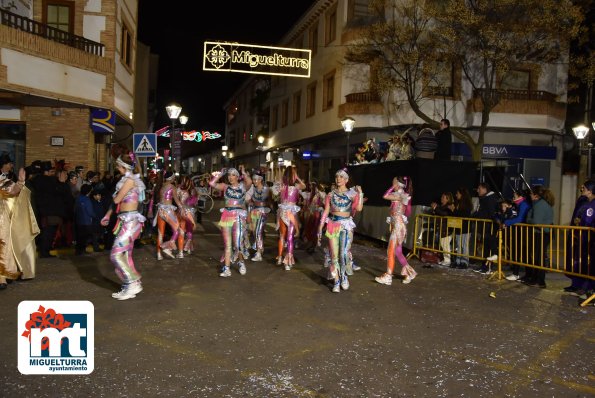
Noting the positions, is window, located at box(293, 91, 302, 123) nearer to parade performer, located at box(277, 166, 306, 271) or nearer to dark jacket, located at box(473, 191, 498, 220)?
dark jacket, located at box(473, 191, 498, 220)

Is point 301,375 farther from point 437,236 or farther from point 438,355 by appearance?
point 437,236

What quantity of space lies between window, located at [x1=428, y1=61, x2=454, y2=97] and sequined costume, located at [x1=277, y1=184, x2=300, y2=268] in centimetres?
1430

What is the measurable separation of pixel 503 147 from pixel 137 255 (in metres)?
18.7

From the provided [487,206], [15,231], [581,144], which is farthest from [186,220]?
[581,144]

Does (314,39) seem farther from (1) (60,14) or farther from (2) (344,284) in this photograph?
(2) (344,284)

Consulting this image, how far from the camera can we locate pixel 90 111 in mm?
16781

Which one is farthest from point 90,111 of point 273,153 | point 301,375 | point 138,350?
point 273,153

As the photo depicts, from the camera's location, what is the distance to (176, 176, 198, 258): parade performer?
11203 millimetres

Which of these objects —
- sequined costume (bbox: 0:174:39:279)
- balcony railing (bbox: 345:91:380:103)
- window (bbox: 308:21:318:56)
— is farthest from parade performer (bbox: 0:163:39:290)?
window (bbox: 308:21:318:56)

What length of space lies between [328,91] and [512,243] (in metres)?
19.5

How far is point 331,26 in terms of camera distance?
27938mm

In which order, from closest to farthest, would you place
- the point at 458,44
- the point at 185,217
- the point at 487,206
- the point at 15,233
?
the point at 15,233, the point at 487,206, the point at 185,217, the point at 458,44

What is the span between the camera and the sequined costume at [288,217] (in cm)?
1015

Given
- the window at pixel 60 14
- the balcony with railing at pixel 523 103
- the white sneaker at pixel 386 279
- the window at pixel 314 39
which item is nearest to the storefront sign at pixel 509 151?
the balcony with railing at pixel 523 103
